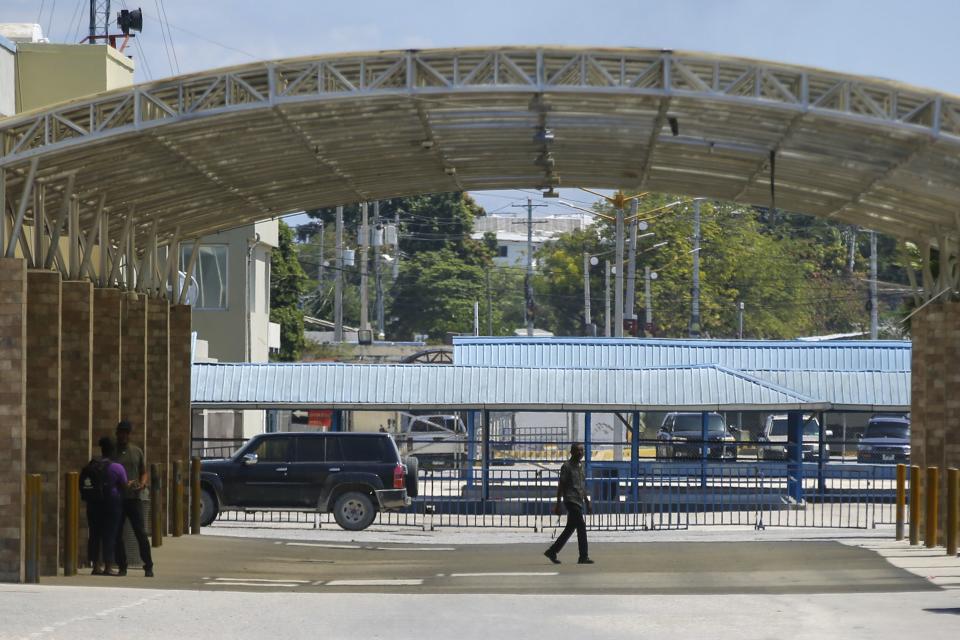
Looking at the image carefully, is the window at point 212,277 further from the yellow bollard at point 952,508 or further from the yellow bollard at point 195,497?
the yellow bollard at point 952,508

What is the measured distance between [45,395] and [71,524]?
1.66 metres

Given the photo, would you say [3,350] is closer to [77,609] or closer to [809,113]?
[77,609]

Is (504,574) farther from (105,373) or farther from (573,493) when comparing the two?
(105,373)

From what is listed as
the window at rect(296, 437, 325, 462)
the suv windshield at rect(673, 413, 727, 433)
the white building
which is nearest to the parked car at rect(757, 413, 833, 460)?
the suv windshield at rect(673, 413, 727, 433)

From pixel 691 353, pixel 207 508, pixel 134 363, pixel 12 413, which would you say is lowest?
pixel 207 508

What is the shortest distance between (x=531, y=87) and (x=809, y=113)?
330 centimetres

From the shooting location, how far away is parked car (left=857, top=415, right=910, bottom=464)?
44.6m

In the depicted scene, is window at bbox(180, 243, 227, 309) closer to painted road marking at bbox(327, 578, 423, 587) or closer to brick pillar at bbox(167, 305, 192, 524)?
brick pillar at bbox(167, 305, 192, 524)

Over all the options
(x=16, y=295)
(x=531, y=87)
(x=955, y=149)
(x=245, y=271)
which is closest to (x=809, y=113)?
(x=955, y=149)

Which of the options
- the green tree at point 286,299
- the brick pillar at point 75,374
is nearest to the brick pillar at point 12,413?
the brick pillar at point 75,374

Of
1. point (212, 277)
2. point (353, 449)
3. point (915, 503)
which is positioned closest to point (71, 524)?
point (353, 449)

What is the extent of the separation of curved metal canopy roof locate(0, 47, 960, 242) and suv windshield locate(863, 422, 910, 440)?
897 inches

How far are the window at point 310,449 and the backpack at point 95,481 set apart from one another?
10.5 metres

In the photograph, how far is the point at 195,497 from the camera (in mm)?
28234
